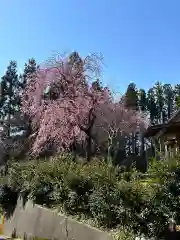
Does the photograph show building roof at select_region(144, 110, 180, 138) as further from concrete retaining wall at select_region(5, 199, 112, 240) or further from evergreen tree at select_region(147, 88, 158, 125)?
evergreen tree at select_region(147, 88, 158, 125)

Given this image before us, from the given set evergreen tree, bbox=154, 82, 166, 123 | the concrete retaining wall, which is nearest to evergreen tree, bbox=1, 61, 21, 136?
evergreen tree, bbox=154, 82, 166, 123

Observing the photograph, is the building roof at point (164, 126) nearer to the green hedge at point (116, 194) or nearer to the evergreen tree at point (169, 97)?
the green hedge at point (116, 194)

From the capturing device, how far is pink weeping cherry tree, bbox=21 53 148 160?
2952 cm

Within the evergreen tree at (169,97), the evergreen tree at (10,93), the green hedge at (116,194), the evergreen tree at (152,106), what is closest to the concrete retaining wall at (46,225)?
the green hedge at (116,194)

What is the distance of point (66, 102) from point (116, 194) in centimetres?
2038

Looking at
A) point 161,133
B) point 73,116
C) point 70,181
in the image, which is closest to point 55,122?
point 73,116

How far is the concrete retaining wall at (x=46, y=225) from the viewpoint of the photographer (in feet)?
34.4

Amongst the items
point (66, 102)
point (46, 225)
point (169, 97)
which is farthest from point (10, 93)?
point (46, 225)

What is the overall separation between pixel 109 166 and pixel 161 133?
13.3 meters

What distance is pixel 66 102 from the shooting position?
97.3 ft

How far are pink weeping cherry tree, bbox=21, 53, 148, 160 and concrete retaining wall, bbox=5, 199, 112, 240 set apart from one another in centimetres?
1289

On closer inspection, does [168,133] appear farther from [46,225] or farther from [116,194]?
[116,194]

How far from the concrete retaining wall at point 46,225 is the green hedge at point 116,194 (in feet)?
0.96

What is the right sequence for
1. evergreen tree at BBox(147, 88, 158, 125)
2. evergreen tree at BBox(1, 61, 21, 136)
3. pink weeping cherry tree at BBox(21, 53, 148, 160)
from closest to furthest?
1. pink weeping cherry tree at BBox(21, 53, 148, 160)
2. evergreen tree at BBox(1, 61, 21, 136)
3. evergreen tree at BBox(147, 88, 158, 125)
